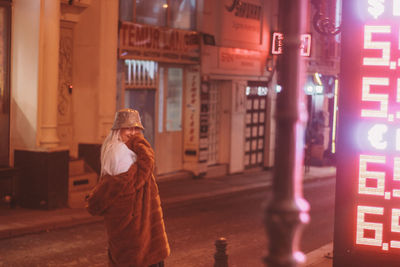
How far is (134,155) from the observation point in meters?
5.86

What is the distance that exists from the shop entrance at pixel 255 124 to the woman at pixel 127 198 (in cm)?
1457

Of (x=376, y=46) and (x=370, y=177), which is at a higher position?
(x=376, y=46)

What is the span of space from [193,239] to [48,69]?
445 cm

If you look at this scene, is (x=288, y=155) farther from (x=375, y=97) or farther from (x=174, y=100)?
(x=174, y=100)

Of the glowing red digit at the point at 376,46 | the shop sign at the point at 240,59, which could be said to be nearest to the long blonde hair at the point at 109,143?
the glowing red digit at the point at 376,46

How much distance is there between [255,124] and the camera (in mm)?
20953

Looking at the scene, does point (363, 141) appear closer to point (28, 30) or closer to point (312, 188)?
point (28, 30)

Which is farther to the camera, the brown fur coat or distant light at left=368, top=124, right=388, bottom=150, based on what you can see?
distant light at left=368, top=124, right=388, bottom=150

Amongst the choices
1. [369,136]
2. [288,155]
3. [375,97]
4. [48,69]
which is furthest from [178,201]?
[288,155]

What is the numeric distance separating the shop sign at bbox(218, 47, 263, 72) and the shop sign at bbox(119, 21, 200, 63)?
1240 millimetres

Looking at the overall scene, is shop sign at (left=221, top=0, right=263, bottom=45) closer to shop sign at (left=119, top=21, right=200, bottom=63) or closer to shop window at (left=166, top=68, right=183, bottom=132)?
shop sign at (left=119, top=21, right=200, bottom=63)

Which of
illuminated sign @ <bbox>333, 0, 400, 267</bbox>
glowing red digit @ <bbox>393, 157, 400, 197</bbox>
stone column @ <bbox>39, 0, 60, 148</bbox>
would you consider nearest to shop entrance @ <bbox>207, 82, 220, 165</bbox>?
stone column @ <bbox>39, 0, 60, 148</bbox>

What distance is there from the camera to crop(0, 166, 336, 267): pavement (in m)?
10.6

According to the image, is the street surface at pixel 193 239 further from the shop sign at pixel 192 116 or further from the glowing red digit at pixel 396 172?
the glowing red digit at pixel 396 172
